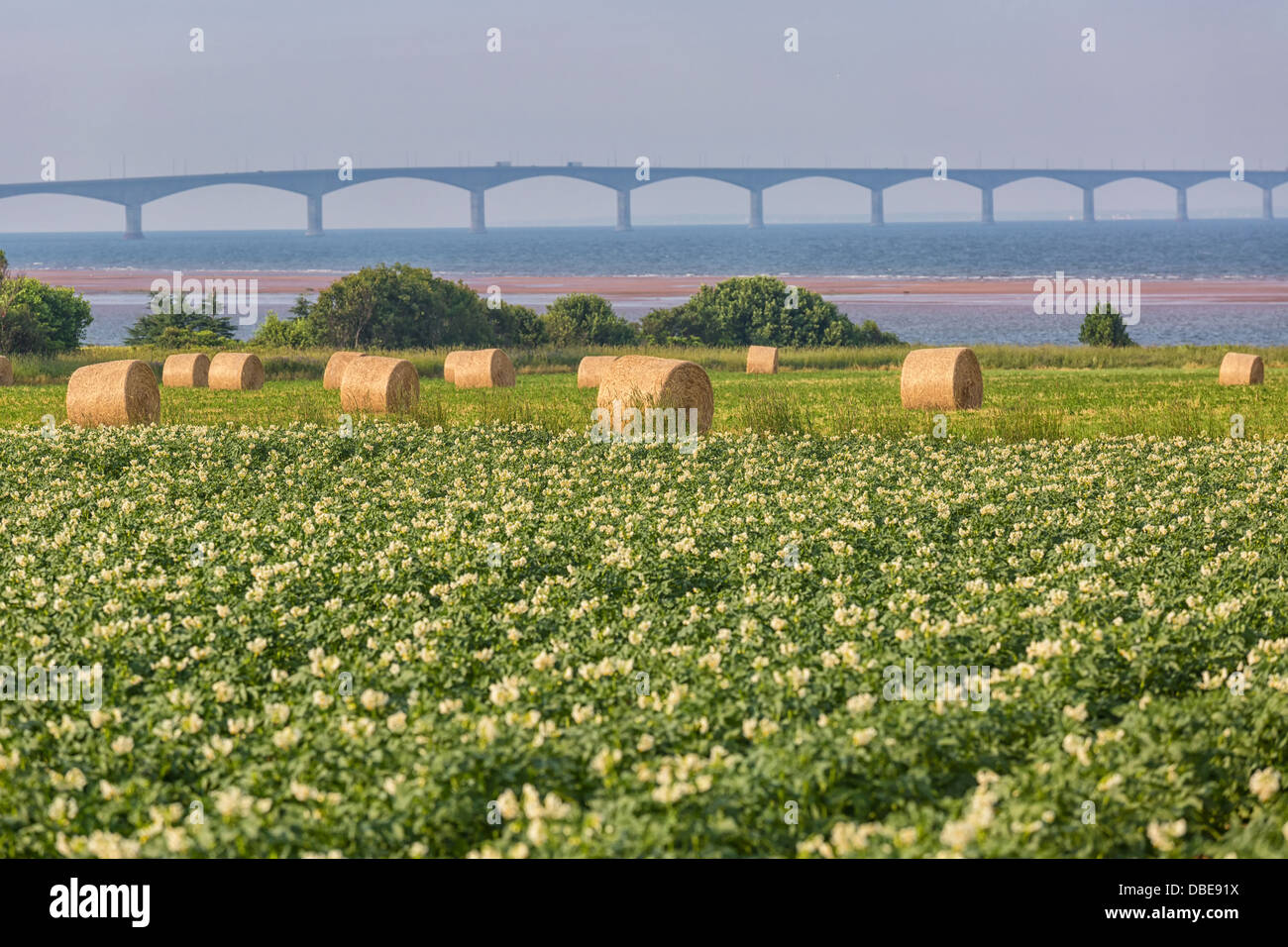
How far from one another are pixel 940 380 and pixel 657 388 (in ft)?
33.9

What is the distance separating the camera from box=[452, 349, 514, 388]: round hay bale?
4547 centimetres

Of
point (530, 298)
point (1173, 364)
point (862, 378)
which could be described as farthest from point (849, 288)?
point (862, 378)

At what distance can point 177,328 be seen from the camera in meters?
73.5

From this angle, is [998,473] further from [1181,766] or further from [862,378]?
[862,378]

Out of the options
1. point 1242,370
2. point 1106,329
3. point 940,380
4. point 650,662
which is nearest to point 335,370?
point 940,380

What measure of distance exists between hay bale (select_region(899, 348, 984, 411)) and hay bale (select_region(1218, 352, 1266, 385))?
12719mm

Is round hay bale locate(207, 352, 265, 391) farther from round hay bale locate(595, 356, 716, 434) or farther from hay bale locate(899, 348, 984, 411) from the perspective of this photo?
hay bale locate(899, 348, 984, 411)

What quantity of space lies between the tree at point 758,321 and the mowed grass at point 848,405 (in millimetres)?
34371

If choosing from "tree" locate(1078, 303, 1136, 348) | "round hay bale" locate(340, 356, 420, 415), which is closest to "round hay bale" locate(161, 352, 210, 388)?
"round hay bale" locate(340, 356, 420, 415)

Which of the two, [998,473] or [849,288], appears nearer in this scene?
[998,473]

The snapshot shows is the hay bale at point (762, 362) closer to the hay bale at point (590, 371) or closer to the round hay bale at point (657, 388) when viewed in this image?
the hay bale at point (590, 371)
